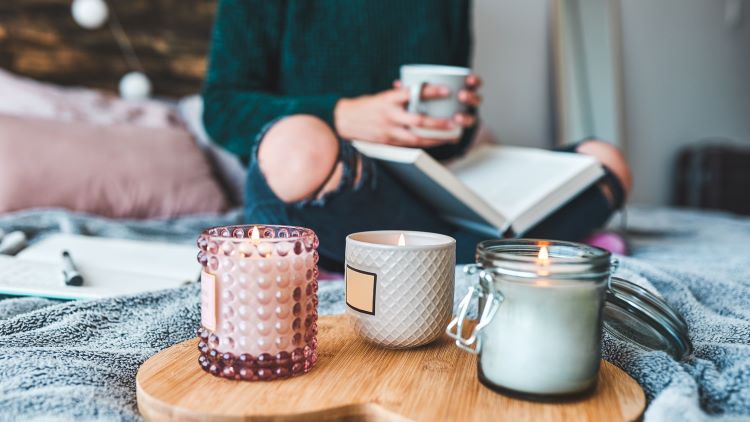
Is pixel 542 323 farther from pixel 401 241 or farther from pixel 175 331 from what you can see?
pixel 175 331

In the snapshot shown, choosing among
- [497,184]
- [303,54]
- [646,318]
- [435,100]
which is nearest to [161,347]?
[646,318]

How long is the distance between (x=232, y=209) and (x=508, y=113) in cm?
129

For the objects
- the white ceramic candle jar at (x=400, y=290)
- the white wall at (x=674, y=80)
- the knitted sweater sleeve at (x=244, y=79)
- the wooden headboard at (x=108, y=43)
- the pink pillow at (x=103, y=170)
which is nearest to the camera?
the white ceramic candle jar at (x=400, y=290)

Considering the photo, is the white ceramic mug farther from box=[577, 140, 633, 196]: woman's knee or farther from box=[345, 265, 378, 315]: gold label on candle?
box=[345, 265, 378, 315]: gold label on candle

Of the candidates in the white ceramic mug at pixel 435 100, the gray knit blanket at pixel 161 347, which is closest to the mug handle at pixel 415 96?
the white ceramic mug at pixel 435 100

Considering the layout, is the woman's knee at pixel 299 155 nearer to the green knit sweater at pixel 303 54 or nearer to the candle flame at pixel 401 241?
the green knit sweater at pixel 303 54

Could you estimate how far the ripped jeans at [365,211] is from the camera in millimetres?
991

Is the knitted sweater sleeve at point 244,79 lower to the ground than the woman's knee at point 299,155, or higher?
higher

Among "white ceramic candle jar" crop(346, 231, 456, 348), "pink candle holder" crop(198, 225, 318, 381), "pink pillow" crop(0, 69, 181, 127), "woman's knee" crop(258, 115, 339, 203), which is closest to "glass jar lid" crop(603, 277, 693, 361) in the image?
"white ceramic candle jar" crop(346, 231, 456, 348)

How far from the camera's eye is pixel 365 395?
0.45 m

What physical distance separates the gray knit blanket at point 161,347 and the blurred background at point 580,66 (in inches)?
49.0

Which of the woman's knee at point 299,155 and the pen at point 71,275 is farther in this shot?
the woman's knee at point 299,155

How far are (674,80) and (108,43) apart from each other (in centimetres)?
232

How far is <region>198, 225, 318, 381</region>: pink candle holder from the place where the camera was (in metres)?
0.47
